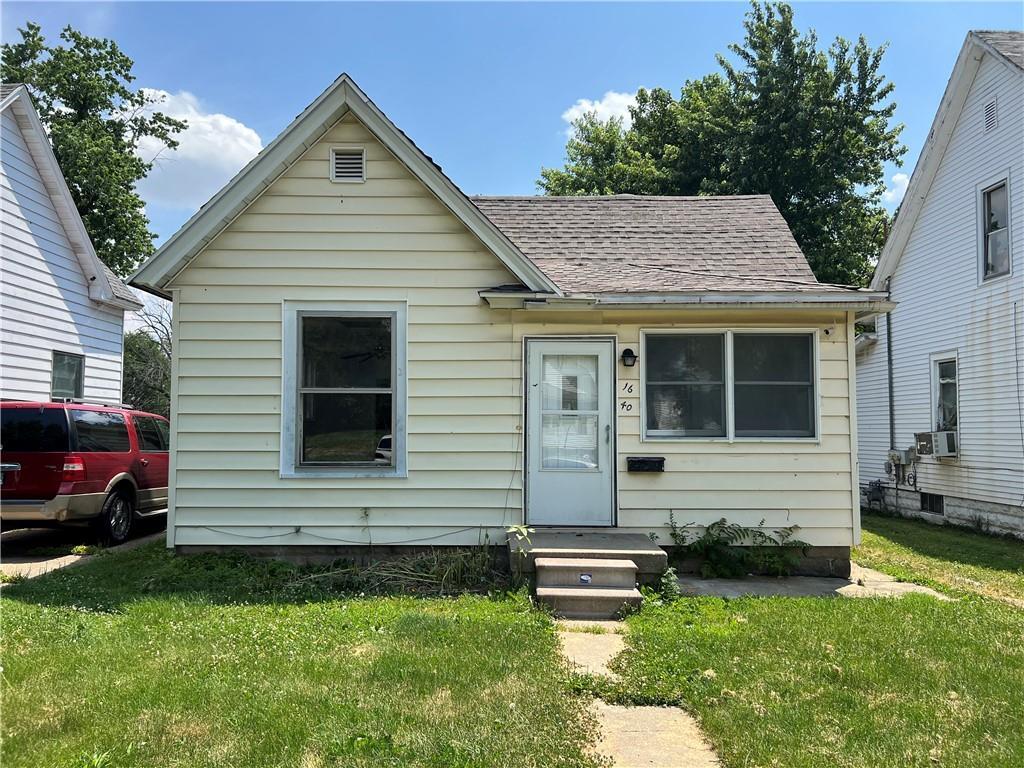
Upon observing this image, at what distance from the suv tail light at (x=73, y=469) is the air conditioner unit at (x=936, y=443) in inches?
532

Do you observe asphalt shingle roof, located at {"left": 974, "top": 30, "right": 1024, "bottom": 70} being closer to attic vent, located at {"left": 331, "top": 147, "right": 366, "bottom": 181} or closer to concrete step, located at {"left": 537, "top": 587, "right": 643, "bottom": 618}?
attic vent, located at {"left": 331, "top": 147, "right": 366, "bottom": 181}

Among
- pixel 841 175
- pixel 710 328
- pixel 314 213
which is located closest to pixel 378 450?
pixel 314 213

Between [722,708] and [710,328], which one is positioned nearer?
[722,708]

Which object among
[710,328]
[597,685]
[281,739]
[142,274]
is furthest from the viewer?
[710,328]

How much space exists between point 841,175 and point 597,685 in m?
22.5

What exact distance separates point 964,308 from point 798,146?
12099 millimetres

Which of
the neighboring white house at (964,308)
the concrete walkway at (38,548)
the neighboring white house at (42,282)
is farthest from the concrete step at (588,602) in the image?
the neighboring white house at (42,282)

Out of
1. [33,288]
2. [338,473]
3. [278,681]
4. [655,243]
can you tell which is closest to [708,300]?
[655,243]

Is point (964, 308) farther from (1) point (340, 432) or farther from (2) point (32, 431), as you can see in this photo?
(2) point (32, 431)

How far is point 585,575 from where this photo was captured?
589cm

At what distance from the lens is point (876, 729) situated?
345 cm

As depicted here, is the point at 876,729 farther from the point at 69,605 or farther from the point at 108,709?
the point at 69,605

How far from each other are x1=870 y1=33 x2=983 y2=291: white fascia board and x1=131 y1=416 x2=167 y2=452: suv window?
45.7ft

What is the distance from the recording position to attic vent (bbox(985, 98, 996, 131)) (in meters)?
11.2
